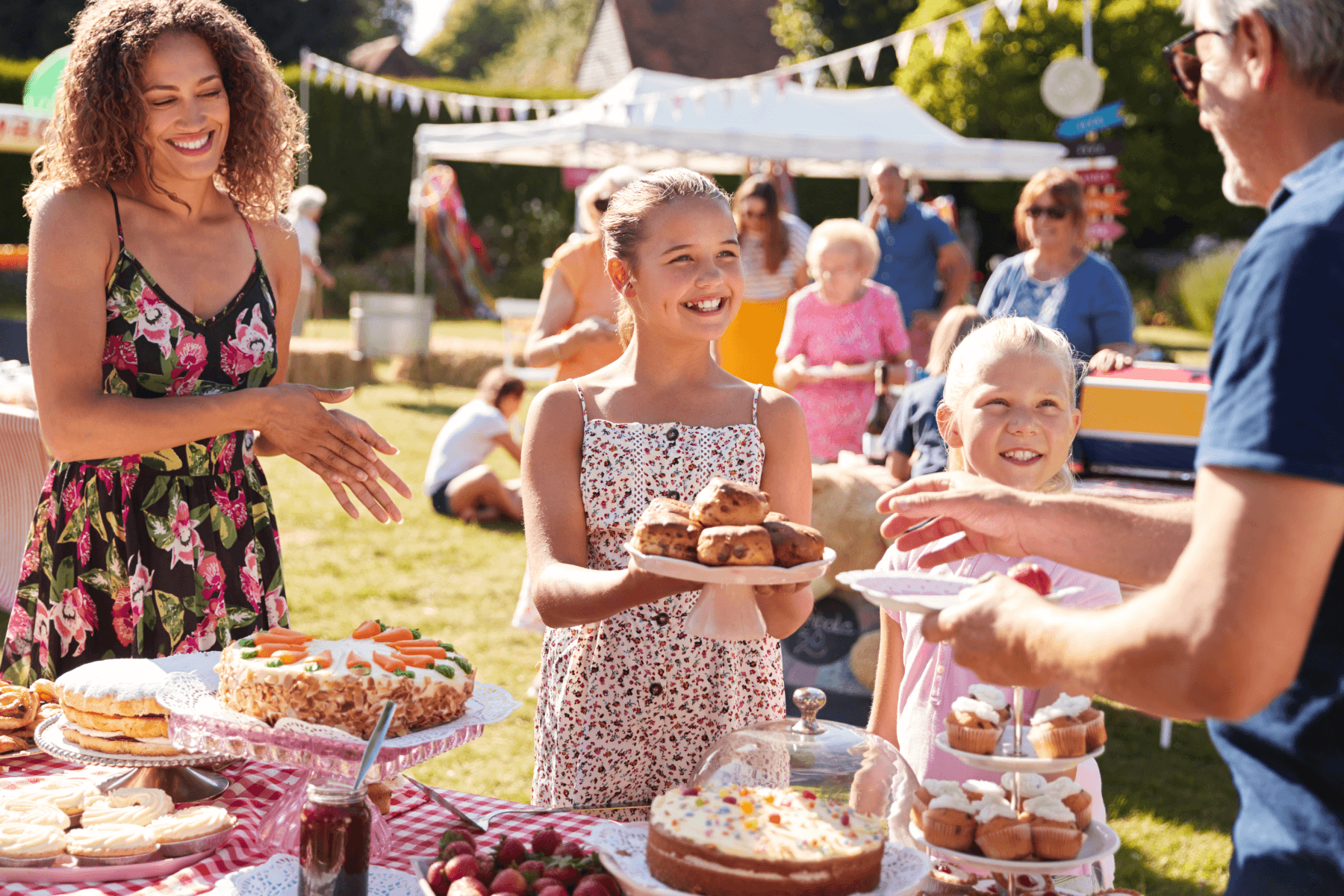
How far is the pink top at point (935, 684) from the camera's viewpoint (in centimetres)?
207

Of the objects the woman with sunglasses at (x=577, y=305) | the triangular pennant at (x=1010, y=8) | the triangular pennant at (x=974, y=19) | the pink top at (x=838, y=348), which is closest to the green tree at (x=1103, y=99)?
the triangular pennant at (x=974, y=19)

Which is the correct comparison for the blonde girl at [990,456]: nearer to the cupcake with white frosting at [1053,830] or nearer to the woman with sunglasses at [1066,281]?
the cupcake with white frosting at [1053,830]

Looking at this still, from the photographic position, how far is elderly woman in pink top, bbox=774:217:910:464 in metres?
5.96

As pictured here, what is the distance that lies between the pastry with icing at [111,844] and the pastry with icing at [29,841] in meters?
0.02

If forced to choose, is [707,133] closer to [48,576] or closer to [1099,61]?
[48,576]

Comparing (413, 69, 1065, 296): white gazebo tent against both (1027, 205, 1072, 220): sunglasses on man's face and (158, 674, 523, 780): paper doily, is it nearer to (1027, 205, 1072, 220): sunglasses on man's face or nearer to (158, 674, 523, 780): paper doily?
(1027, 205, 1072, 220): sunglasses on man's face

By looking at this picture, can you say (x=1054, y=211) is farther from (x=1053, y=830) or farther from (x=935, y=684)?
(x=1053, y=830)

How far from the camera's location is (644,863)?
1.51 m

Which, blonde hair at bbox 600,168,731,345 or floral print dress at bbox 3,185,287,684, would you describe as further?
floral print dress at bbox 3,185,287,684

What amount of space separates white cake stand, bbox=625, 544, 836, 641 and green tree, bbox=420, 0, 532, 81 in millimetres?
72663

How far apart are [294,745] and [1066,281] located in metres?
4.71

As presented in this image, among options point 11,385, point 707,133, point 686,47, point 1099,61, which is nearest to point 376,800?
point 11,385

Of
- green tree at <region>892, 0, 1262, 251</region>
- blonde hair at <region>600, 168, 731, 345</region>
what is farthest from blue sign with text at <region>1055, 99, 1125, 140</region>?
green tree at <region>892, 0, 1262, 251</region>

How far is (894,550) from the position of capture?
2.21 metres
